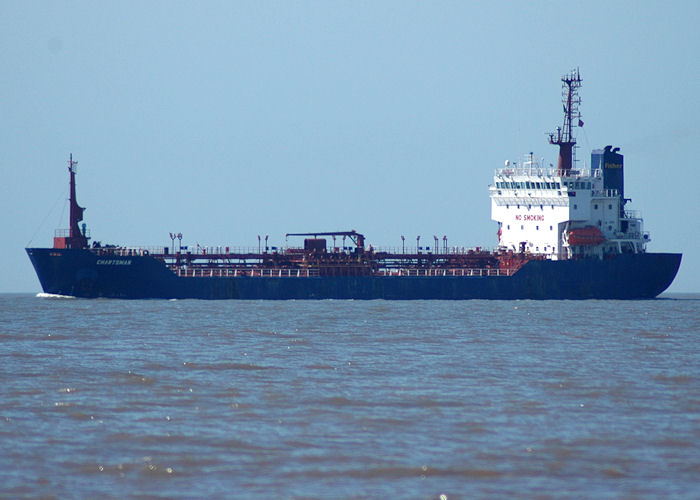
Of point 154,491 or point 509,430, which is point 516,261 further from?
point 154,491

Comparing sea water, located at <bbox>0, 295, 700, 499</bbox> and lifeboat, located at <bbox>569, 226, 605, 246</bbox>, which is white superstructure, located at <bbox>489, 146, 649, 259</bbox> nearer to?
lifeboat, located at <bbox>569, 226, 605, 246</bbox>

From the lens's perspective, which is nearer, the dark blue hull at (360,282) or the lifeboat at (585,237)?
the dark blue hull at (360,282)

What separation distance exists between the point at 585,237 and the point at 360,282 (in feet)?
44.2

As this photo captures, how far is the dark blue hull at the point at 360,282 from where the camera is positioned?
61.0 meters

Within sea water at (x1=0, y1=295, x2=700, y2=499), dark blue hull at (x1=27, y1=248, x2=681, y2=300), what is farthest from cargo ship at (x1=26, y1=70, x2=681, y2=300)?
sea water at (x1=0, y1=295, x2=700, y2=499)

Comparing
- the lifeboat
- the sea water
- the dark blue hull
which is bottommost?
the sea water

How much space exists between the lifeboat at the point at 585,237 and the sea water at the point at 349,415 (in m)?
26.0

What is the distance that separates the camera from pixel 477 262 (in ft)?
218

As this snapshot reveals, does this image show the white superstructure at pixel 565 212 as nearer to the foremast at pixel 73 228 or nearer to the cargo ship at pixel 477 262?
the cargo ship at pixel 477 262

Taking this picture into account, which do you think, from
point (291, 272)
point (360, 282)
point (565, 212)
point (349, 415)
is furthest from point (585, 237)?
point (349, 415)

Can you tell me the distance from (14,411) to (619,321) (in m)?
31.0

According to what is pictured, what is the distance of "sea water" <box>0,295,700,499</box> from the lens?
1487 centimetres

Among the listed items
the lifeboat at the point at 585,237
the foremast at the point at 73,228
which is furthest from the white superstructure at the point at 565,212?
the foremast at the point at 73,228

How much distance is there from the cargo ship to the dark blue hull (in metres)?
0.06
